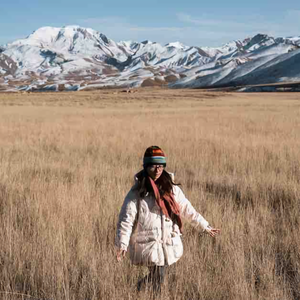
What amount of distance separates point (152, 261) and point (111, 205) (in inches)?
94.7

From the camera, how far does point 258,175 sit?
7.32 metres

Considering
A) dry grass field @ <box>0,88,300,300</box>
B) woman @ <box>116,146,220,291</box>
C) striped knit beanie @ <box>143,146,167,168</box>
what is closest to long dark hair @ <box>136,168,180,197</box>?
woman @ <box>116,146,220,291</box>

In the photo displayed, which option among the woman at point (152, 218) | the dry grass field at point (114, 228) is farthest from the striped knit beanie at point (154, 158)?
the dry grass field at point (114, 228)

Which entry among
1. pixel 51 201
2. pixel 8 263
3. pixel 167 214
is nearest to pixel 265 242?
pixel 167 214

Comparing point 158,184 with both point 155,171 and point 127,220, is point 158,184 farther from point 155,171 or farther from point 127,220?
point 127,220

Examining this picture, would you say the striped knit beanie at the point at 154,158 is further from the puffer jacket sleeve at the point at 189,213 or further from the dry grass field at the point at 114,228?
the dry grass field at the point at 114,228

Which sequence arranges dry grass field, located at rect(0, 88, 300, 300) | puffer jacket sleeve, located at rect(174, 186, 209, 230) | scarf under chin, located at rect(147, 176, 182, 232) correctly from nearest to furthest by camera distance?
scarf under chin, located at rect(147, 176, 182, 232) → puffer jacket sleeve, located at rect(174, 186, 209, 230) → dry grass field, located at rect(0, 88, 300, 300)

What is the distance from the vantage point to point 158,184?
2859 mm

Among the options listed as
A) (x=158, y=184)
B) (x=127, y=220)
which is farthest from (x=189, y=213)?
(x=127, y=220)

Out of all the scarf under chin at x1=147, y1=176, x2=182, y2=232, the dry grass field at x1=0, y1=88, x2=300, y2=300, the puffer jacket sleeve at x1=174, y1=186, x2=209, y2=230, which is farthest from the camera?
the dry grass field at x1=0, y1=88, x2=300, y2=300

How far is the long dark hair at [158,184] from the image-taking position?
2.79 m

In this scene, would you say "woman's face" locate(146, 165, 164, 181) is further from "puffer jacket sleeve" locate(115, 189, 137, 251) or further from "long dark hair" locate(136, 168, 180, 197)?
"puffer jacket sleeve" locate(115, 189, 137, 251)

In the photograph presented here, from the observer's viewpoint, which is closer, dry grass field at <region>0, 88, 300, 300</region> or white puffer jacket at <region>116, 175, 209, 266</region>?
white puffer jacket at <region>116, 175, 209, 266</region>

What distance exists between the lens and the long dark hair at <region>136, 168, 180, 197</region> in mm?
2785
